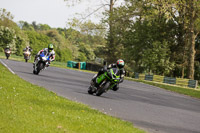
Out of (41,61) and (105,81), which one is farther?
(41,61)

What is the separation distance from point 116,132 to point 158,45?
42689 millimetres

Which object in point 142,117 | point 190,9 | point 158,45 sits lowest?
point 142,117

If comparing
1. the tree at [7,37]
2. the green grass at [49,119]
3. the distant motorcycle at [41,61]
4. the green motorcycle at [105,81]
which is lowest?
the green grass at [49,119]

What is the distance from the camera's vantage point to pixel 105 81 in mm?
15594

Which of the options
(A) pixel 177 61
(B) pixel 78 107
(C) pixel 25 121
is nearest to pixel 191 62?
(A) pixel 177 61

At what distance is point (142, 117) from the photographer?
11.2 metres

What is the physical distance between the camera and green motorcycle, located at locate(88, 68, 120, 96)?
1524cm

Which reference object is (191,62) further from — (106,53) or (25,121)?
(25,121)

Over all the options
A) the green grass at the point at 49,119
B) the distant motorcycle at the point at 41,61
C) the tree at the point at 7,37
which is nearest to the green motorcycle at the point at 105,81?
the green grass at the point at 49,119

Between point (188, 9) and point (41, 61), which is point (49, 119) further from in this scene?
point (188, 9)

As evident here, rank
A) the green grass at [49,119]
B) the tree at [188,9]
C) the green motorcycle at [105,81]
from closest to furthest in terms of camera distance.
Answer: the green grass at [49,119] < the green motorcycle at [105,81] < the tree at [188,9]

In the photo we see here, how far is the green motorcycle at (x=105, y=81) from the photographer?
15.2 metres

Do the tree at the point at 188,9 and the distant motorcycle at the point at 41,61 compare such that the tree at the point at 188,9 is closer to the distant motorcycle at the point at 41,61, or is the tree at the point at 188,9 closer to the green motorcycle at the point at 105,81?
the distant motorcycle at the point at 41,61

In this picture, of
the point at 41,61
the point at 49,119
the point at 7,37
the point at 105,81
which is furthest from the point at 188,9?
the point at 7,37
